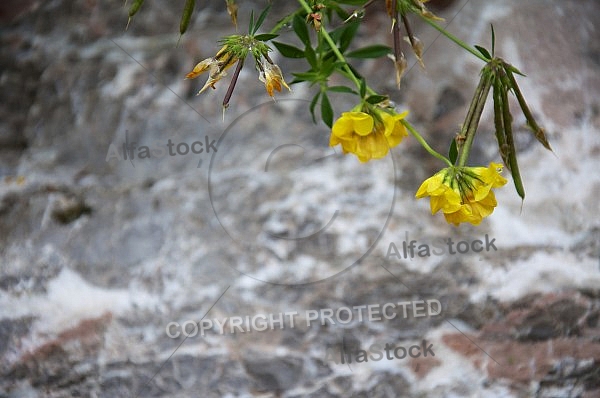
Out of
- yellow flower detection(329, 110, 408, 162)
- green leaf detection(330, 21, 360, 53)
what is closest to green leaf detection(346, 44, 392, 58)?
green leaf detection(330, 21, 360, 53)

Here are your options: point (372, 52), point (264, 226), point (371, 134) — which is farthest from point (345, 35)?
point (264, 226)

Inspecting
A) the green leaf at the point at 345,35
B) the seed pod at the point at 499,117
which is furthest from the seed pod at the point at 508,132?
the green leaf at the point at 345,35

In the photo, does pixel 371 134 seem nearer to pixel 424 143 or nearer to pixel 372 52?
pixel 424 143

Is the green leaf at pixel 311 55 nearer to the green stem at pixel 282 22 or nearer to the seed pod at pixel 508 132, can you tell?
the green stem at pixel 282 22

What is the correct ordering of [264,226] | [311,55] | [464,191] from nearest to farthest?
[464,191] < [311,55] < [264,226]

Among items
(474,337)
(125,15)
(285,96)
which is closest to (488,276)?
(474,337)

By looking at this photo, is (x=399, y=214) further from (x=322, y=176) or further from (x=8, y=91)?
(x=8, y=91)
